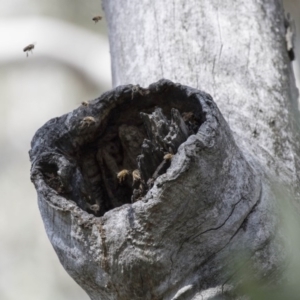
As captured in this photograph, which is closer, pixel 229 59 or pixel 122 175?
pixel 122 175

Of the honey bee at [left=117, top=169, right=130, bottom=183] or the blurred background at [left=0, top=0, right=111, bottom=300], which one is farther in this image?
the blurred background at [left=0, top=0, right=111, bottom=300]

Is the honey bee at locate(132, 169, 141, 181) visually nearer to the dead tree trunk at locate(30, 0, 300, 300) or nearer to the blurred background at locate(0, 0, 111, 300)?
the dead tree trunk at locate(30, 0, 300, 300)

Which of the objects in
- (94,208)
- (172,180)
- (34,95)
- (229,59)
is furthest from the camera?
(34,95)

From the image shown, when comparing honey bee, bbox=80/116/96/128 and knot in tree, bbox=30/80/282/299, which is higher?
honey bee, bbox=80/116/96/128

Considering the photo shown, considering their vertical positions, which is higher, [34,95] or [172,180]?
[172,180]

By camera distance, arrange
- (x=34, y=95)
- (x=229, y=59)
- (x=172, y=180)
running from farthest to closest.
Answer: (x=34, y=95)
(x=229, y=59)
(x=172, y=180)

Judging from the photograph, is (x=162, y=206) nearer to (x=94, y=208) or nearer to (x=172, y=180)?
(x=172, y=180)

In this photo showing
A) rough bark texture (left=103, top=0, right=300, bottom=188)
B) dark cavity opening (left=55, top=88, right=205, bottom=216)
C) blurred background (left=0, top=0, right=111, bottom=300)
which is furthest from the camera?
blurred background (left=0, top=0, right=111, bottom=300)

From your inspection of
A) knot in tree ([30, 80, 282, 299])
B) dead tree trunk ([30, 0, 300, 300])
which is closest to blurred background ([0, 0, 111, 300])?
dead tree trunk ([30, 0, 300, 300])

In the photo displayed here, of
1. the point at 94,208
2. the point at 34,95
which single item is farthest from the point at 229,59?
the point at 34,95

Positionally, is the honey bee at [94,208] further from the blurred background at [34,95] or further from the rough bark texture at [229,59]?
the blurred background at [34,95]
